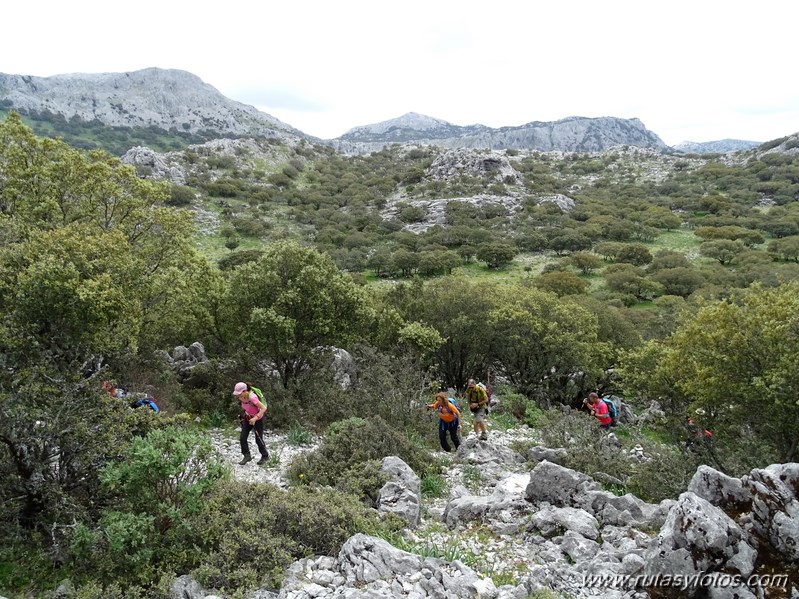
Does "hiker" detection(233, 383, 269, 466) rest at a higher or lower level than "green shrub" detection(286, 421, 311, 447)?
higher

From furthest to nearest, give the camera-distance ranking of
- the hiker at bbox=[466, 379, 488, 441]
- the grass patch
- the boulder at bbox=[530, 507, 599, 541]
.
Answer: the grass patch, the hiker at bbox=[466, 379, 488, 441], the boulder at bbox=[530, 507, 599, 541]

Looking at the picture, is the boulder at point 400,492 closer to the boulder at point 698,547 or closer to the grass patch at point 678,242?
the boulder at point 698,547

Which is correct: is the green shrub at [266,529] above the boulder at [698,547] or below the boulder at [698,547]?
below

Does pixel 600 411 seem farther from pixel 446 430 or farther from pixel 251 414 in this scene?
pixel 251 414

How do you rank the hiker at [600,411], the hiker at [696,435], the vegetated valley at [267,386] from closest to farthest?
the vegetated valley at [267,386] < the hiker at [696,435] < the hiker at [600,411]

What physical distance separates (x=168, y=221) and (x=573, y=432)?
16.0 m

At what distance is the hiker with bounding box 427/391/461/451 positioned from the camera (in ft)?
42.4

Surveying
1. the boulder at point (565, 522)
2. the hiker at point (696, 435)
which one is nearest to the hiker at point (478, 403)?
the hiker at point (696, 435)

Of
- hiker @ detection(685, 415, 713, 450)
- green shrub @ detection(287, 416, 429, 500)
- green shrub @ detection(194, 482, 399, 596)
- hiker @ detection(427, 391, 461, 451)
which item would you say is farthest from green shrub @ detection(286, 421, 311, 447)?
hiker @ detection(685, 415, 713, 450)

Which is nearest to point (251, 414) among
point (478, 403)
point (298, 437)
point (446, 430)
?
point (298, 437)

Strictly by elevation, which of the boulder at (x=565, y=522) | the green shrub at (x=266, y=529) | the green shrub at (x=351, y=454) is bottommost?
the green shrub at (x=351, y=454)

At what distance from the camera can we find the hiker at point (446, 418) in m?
12.9

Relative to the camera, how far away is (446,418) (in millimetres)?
13148

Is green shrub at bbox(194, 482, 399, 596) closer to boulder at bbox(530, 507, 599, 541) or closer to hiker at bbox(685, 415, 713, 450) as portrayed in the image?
boulder at bbox(530, 507, 599, 541)
